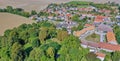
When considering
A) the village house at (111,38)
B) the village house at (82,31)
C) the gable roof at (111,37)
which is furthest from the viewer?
the village house at (82,31)

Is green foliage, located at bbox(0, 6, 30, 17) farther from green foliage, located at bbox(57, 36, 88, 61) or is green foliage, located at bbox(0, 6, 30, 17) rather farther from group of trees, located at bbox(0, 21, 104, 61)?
green foliage, located at bbox(57, 36, 88, 61)

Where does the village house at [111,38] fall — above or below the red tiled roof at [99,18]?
above

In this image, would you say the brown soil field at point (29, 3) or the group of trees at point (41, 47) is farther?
the brown soil field at point (29, 3)

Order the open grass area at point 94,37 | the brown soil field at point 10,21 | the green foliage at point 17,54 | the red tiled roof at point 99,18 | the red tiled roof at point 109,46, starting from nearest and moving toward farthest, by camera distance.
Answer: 1. the green foliage at point 17,54
2. the red tiled roof at point 109,46
3. the open grass area at point 94,37
4. the brown soil field at point 10,21
5. the red tiled roof at point 99,18

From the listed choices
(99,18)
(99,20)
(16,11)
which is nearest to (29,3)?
(16,11)

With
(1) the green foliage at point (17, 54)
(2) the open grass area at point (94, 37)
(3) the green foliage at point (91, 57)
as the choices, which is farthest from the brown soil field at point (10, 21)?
(3) the green foliage at point (91, 57)

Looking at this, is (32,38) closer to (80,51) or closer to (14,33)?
(14,33)

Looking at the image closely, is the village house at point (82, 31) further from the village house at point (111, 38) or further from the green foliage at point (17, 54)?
the green foliage at point (17, 54)

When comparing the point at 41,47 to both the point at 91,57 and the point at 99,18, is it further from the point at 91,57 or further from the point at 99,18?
the point at 99,18
